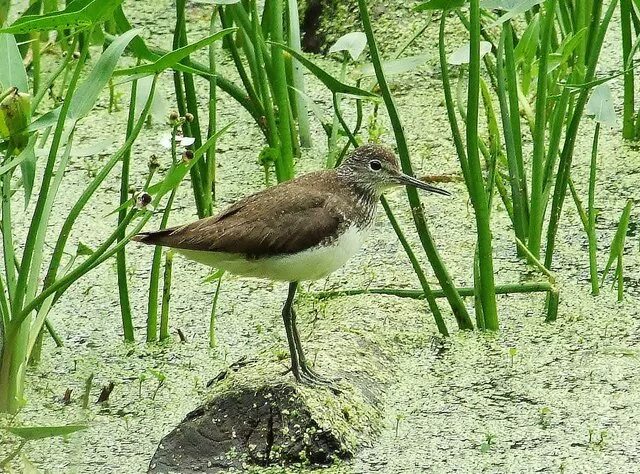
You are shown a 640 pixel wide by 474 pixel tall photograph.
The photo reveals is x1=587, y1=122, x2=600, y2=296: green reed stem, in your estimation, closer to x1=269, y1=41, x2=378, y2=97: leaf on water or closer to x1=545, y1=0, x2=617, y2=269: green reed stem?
x1=545, y1=0, x2=617, y2=269: green reed stem

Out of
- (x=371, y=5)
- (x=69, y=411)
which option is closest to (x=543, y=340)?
(x=69, y=411)

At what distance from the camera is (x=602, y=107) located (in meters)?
3.12

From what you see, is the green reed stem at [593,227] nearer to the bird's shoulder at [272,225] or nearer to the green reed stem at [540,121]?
the green reed stem at [540,121]

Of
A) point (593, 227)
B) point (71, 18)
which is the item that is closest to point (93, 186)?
point (71, 18)

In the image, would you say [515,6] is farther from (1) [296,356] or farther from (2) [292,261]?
(1) [296,356]

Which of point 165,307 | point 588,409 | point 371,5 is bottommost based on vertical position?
point 588,409

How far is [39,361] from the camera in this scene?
124 inches

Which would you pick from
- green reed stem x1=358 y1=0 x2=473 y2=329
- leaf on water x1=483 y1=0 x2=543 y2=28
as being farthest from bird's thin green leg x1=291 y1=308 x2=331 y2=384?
leaf on water x1=483 y1=0 x2=543 y2=28

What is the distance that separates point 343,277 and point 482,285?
0.59 m

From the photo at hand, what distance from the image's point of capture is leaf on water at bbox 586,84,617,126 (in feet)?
10.2

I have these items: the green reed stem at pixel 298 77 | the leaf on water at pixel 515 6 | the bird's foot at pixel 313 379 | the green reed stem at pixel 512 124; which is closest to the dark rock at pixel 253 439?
the bird's foot at pixel 313 379

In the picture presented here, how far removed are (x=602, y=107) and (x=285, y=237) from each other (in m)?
0.92

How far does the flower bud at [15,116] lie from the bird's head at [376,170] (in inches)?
31.3

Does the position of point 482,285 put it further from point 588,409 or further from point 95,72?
point 95,72
